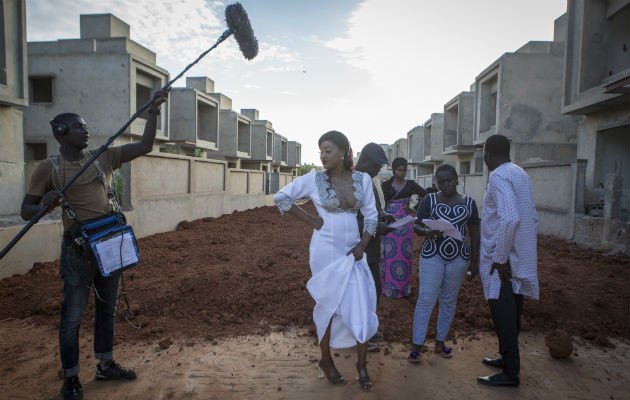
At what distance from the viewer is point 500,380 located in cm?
273

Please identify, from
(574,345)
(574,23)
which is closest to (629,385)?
(574,345)

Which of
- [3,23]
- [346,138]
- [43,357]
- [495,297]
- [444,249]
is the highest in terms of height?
[3,23]

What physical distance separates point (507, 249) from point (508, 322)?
1.73 ft

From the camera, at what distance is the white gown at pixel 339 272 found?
8.55 feet

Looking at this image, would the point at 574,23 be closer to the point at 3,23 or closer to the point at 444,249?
the point at 444,249

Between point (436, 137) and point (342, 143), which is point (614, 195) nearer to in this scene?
point (342, 143)

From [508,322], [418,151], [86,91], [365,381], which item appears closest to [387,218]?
[508,322]

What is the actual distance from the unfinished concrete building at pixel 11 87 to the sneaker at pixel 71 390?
36.7 feet

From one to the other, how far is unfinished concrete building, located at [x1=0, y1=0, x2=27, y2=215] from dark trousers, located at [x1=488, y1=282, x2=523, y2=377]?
1322 cm

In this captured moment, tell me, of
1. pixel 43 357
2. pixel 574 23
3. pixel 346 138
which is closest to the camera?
pixel 346 138

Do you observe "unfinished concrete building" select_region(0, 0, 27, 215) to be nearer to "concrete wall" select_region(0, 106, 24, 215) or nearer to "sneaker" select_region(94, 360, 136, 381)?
"concrete wall" select_region(0, 106, 24, 215)

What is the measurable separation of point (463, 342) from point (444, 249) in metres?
1.15

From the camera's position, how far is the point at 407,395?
Answer: 8.63 ft

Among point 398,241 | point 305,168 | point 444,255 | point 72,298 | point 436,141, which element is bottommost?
point 72,298
